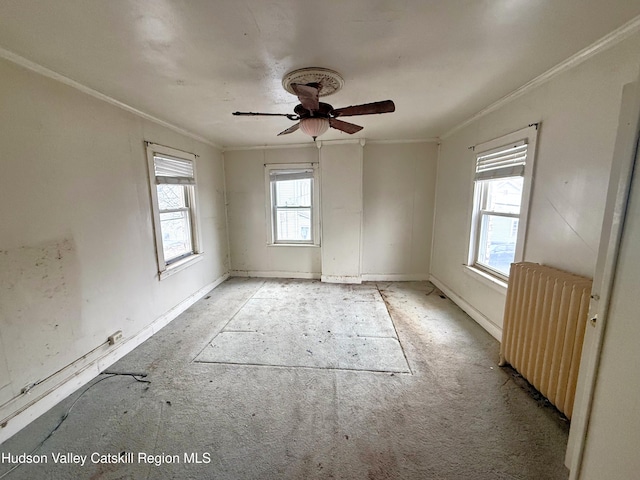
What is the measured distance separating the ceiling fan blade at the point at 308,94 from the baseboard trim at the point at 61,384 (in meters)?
2.59

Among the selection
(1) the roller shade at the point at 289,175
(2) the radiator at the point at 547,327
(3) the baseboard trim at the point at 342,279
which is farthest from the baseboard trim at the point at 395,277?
(2) the radiator at the point at 547,327

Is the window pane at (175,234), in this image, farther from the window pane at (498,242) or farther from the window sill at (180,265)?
the window pane at (498,242)

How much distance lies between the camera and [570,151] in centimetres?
173

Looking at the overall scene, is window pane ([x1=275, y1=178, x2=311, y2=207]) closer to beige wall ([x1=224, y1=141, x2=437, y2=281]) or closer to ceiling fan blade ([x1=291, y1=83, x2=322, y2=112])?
beige wall ([x1=224, y1=141, x2=437, y2=281])

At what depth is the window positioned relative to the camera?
2.15 meters

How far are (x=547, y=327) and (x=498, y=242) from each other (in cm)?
123

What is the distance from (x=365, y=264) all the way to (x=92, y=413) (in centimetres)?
365

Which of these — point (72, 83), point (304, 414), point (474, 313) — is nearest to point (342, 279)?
point (474, 313)

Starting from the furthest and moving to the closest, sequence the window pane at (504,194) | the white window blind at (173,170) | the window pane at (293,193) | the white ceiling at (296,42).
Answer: the window pane at (293,193) → the white window blind at (173,170) → the window pane at (504,194) → the white ceiling at (296,42)

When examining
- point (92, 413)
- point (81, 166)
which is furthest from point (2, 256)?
point (92, 413)

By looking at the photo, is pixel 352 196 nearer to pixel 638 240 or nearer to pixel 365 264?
pixel 365 264

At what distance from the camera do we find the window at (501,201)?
7.06 feet

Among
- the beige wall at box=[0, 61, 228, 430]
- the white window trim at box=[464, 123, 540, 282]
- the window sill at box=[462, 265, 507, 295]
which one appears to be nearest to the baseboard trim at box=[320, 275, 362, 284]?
the window sill at box=[462, 265, 507, 295]

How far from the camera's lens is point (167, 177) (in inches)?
116
